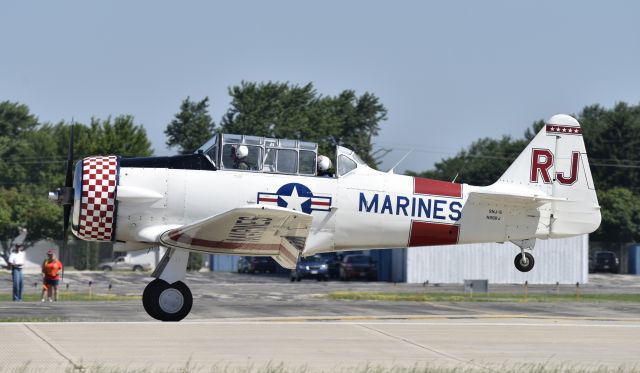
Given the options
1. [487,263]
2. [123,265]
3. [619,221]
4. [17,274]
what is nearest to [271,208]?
[17,274]

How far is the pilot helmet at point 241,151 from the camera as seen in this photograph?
16844 mm

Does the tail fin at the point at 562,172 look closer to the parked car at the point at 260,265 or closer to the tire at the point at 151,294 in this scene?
the tire at the point at 151,294

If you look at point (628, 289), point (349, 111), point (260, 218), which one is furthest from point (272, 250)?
point (349, 111)

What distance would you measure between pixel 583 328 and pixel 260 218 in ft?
39.9

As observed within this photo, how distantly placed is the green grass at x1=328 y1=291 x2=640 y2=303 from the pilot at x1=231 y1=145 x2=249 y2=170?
2031cm

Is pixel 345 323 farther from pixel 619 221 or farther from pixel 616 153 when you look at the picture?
pixel 616 153

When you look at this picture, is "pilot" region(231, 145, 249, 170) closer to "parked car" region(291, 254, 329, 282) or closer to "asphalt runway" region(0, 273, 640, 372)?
"asphalt runway" region(0, 273, 640, 372)

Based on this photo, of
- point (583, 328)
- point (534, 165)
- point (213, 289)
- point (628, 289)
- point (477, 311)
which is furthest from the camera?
point (628, 289)

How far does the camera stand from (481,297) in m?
39.7

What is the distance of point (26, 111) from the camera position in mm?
111188

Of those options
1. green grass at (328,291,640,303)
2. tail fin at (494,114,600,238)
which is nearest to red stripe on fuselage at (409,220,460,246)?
tail fin at (494,114,600,238)

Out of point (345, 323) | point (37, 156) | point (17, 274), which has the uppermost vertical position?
point (37, 156)

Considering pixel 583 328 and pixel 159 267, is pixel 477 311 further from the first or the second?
pixel 159 267

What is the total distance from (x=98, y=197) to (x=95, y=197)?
4cm
